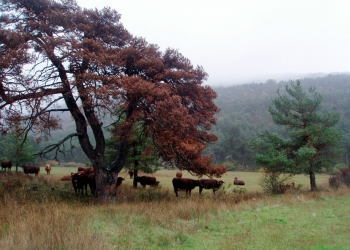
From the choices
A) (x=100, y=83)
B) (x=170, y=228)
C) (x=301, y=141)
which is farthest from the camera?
(x=301, y=141)

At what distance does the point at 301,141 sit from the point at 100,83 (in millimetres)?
15057

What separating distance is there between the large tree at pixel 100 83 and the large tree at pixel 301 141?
693cm

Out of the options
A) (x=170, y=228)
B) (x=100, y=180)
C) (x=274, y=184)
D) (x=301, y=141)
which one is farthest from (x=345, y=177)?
(x=170, y=228)

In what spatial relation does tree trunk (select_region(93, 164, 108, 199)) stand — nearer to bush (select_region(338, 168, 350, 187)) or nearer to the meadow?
the meadow

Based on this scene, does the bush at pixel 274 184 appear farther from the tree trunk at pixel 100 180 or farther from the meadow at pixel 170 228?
the tree trunk at pixel 100 180

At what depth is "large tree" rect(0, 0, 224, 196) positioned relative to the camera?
11.4 metres

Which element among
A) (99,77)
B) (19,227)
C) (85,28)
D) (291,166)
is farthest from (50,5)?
(291,166)

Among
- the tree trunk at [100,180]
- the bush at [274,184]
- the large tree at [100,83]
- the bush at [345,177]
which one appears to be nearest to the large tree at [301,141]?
the bush at [274,184]

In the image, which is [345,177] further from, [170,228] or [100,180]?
[170,228]

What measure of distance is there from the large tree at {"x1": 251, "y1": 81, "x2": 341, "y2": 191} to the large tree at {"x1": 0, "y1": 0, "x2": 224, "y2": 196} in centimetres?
693

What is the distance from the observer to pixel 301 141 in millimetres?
20484

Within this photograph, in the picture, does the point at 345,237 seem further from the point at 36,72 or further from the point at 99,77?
the point at 36,72

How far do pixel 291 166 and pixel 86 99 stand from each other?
44.1 ft

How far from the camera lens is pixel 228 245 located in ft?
21.3
